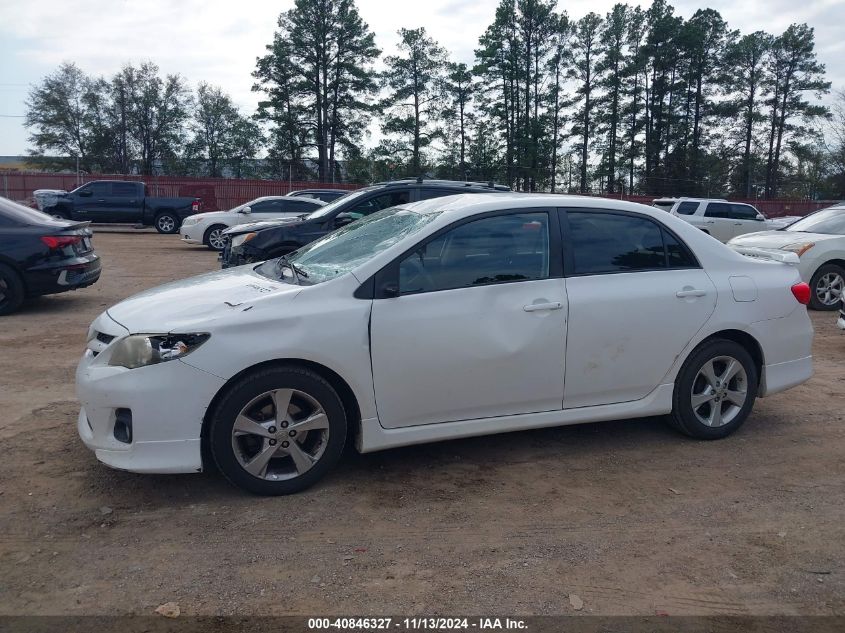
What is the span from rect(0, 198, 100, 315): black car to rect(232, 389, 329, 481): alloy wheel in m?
6.39

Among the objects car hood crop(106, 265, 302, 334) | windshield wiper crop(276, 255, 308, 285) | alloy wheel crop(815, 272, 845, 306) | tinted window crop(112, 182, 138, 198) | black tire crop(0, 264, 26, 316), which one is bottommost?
alloy wheel crop(815, 272, 845, 306)

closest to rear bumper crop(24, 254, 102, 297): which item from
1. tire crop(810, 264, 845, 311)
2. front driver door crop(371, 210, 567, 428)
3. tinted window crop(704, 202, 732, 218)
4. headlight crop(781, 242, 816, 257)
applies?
front driver door crop(371, 210, 567, 428)

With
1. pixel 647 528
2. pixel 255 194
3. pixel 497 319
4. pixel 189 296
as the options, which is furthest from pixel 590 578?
pixel 255 194

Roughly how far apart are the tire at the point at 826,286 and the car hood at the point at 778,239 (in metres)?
0.46

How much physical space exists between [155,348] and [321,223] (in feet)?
21.6

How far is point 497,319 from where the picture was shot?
14.3ft

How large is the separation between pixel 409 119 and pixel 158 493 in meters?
46.8

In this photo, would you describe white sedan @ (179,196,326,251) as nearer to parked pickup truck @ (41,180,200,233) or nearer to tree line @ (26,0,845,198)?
parked pickup truck @ (41,180,200,233)

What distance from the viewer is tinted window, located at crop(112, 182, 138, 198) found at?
25.7 metres

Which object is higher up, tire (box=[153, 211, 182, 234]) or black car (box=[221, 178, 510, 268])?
black car (box=[221, 178, 510, 268])

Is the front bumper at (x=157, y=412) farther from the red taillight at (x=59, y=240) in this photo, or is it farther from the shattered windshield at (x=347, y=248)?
the red taillight at (x=59, y=240)

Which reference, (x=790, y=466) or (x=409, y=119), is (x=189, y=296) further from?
(x=409, y=119)

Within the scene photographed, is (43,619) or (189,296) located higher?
(189,296)

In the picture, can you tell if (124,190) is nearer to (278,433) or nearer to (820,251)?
(820,251)
